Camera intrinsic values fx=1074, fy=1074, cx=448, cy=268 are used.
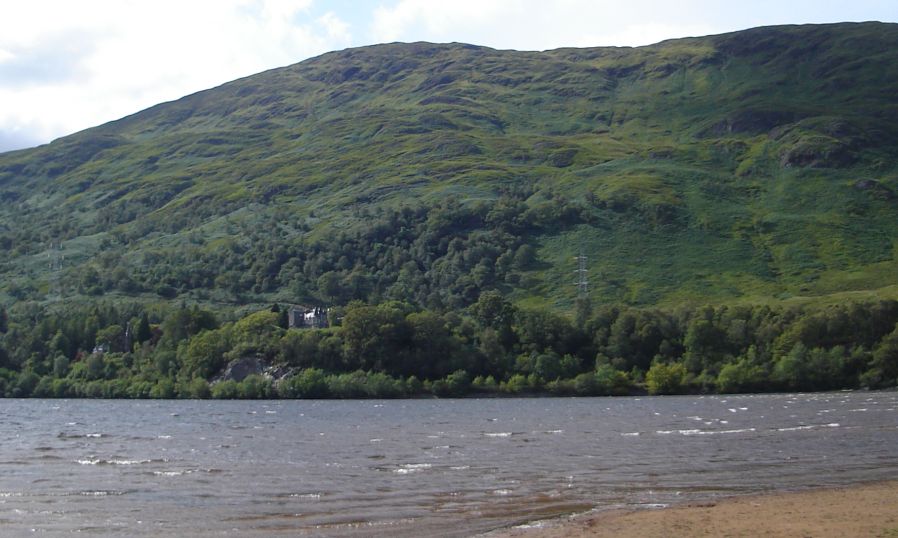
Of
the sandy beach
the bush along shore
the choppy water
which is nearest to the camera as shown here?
the sandy beach

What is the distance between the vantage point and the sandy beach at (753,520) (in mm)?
36469

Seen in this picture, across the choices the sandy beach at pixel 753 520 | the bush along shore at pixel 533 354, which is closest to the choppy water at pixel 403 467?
the sandy beach at pixel 753 520

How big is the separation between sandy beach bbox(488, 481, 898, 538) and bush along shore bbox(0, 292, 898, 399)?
4959 inches

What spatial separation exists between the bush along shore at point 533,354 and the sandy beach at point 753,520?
12596 centimetres

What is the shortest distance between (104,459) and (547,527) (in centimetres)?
3916

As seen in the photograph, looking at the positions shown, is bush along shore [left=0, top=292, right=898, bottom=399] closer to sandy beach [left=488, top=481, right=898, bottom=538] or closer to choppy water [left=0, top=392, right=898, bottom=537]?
choppy water [left=0, top=392, right=898, bottom=537]

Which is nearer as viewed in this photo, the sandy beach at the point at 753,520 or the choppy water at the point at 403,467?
the sandy beach at the point at 753,520

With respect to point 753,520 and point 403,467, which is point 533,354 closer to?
point 403,467

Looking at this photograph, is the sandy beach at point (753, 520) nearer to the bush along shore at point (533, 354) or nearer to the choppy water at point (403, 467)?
the choppy water at point (403, 467)

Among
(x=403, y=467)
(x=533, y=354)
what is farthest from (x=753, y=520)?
A: (x=533, y=354)

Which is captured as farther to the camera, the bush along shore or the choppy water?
the bush along shore

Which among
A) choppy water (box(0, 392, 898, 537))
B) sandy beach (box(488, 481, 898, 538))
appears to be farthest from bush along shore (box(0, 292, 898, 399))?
sandy beach (box(488, 481, 898, 538))

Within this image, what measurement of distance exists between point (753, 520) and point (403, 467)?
2650 centimetres

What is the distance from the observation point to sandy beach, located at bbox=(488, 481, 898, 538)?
36.5 meters
